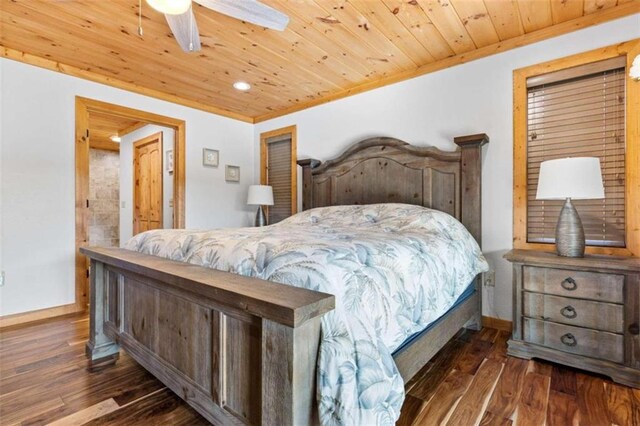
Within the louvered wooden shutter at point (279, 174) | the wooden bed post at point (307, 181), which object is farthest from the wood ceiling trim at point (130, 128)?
the wooden bed post at point (307, 181)

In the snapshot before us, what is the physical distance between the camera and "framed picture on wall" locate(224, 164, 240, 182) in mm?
4332

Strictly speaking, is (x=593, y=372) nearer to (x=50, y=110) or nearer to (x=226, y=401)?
(x=226, y=401)

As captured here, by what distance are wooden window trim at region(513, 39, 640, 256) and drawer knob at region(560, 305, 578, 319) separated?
1.82 ft

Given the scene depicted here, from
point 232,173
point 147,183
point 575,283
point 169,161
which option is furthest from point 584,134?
point 147,183

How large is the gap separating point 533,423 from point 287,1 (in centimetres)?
266

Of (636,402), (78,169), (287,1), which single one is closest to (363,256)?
(636,402)

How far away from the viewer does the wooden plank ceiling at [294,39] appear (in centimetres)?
212

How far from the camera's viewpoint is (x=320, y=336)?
92 centimetres

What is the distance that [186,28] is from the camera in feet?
6.50

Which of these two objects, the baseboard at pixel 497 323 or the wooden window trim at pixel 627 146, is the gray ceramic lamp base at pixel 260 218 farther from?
the wooden window trim at pixel 627 146

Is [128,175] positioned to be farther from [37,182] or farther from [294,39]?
[294,39]

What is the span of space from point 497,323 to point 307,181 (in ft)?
7.69

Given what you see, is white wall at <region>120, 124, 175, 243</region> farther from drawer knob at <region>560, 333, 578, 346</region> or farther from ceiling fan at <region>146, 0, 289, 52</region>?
drawer knob at <region>560, 333, 578, 346</region>

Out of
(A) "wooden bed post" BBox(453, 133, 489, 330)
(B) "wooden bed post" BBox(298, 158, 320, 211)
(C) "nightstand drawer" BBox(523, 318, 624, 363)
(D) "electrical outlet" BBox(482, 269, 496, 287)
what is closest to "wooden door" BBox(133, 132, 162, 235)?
(B) "wooden bed post" BBox(298, 158, 320, 211)
